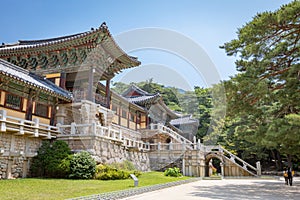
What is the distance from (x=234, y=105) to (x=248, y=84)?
154 centimetres

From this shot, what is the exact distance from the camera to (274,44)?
12125 mm

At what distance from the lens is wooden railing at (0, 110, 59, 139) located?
38.3 ft

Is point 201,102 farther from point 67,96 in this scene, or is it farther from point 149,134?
point 67,96

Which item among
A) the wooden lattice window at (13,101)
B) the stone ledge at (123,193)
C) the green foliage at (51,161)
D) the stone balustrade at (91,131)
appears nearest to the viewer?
the stone ledge at (123,193)

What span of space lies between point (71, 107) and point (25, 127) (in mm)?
4390

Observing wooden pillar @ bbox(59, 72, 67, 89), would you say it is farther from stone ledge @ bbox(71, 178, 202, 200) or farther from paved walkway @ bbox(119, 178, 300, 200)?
paved walkway @ bbox(119, 178, 300, 200)

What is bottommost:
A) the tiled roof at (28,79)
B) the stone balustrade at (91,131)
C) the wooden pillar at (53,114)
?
the stone balustrade at (91,131)

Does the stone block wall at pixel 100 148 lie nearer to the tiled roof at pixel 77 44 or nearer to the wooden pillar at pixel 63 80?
the wooden pillar at pixel 63 80

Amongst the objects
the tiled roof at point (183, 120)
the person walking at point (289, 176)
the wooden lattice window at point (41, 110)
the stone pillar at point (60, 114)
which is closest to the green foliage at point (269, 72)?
the person walking at point (289, 176)

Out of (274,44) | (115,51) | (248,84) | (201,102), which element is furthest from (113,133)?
(201,102)

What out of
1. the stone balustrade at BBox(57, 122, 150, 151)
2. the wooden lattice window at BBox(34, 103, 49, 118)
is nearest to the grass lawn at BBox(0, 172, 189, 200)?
the stone balustrade at BBox(57, 122, 150, 151)

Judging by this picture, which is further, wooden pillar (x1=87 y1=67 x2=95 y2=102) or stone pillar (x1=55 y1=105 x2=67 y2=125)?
wooden pillar (x1=87 y1=67 x2=95 y2=102)

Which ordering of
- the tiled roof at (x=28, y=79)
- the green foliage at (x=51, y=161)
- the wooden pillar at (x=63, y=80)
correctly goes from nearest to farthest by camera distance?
1. the green foliage at (x=51, y=161)
2. the tiled roof at (x=28, y=79)
3. the wooden pillar at (x=63, y=80)

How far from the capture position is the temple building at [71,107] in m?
13.1
